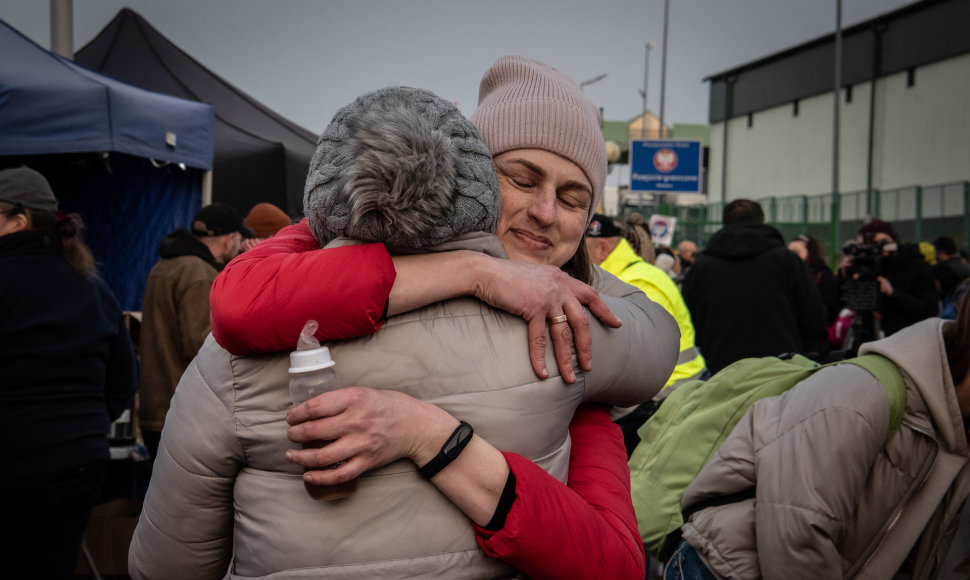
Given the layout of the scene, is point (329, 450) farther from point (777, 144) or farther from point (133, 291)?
point (777, 144)

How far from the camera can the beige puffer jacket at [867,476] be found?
2.11m

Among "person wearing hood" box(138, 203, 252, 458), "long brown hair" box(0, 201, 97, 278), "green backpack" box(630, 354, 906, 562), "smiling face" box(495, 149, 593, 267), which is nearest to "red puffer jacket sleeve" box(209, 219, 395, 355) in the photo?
"smiling face" box(495, 149, 593, 267)

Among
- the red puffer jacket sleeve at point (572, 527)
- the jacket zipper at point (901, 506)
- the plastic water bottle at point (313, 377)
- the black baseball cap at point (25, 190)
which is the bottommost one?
the jacket zipper at point (901, 506)

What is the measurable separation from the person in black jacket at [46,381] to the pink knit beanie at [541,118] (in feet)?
Result: 7.62

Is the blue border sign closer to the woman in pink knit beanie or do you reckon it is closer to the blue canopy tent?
the blue canopy tent

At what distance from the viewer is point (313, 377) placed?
1201mm

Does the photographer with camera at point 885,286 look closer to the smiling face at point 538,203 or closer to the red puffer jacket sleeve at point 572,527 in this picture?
the smiling face at point 538,203

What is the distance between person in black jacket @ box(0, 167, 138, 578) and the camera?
322 centimetres

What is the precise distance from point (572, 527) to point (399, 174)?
0.63 meters

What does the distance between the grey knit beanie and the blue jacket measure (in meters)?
2.50

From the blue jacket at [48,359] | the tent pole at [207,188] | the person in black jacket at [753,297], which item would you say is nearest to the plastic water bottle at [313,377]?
the blue jacket at [48,359]

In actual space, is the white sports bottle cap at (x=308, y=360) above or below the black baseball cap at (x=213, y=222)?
below

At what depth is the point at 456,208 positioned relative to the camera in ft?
4.21

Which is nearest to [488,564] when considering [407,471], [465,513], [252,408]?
[465,513]
